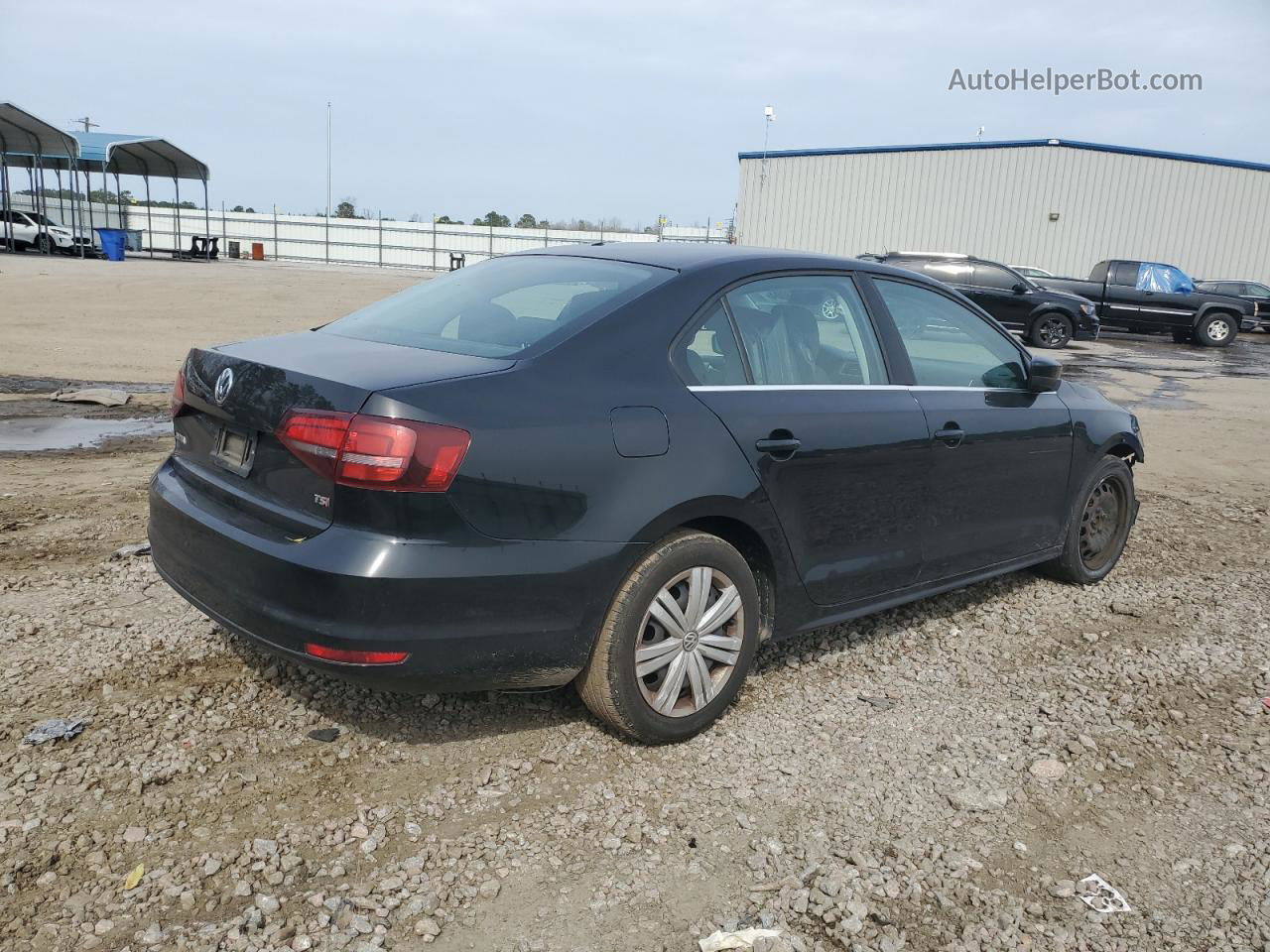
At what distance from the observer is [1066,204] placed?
3122 cm

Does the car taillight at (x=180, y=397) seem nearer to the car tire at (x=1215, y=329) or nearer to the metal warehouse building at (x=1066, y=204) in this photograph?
the car tire at (x=1215, y=329)

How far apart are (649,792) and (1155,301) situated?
929 inches

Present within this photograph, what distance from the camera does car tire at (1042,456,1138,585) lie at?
5188 mm

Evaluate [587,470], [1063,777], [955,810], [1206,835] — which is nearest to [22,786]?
[587,470]

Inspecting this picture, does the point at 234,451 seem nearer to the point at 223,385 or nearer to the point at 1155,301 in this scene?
the point at 223,385

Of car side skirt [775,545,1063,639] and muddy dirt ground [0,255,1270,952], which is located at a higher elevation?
car side skirt [775,545,1063,639]

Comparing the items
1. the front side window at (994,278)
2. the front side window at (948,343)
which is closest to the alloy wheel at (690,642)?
the front side window at (948,343)

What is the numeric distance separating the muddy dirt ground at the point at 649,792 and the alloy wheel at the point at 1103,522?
1.04ft

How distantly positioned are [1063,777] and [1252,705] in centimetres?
118

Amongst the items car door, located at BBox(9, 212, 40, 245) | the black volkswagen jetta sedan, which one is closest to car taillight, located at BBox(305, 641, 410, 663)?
the black volkswagen jetta sedan

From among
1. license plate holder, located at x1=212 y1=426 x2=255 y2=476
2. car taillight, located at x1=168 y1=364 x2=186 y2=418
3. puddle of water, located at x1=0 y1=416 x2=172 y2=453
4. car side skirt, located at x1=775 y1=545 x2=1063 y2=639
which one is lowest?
puddle of water, located at x1=0 y1=416 x2=172 y2=453

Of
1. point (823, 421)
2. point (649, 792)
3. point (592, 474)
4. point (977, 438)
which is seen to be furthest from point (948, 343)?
point (649, 792)

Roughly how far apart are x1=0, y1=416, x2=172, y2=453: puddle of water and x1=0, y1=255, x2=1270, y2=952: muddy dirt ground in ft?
8.24

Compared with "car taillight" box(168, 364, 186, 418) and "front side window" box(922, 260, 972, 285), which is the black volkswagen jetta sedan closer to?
"car taillight" box(168, 364, 186, 418)
